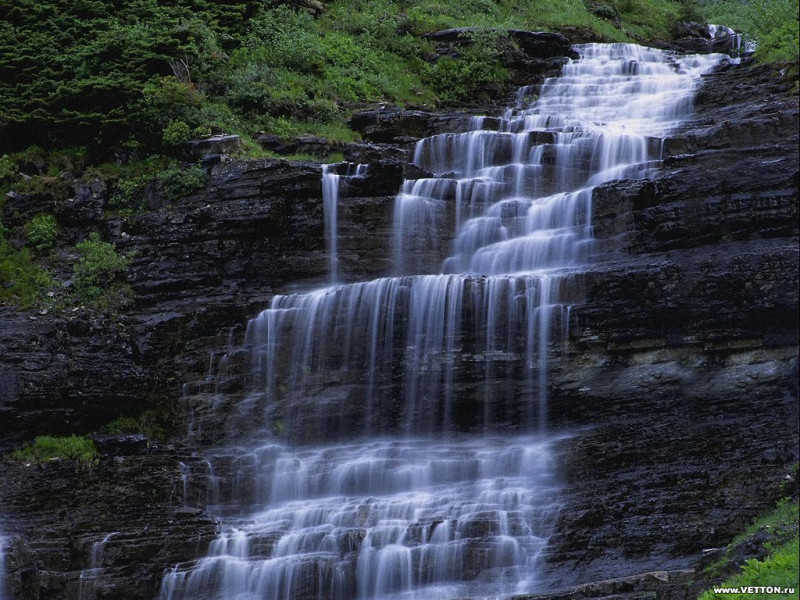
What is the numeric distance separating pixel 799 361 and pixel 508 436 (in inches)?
192

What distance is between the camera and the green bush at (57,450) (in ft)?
55.4

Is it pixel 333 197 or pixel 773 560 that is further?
pixel 333 197

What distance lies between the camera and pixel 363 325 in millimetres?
17469

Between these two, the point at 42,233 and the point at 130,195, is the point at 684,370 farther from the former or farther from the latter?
the point at 42,233

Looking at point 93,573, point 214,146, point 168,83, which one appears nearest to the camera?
point 93,573

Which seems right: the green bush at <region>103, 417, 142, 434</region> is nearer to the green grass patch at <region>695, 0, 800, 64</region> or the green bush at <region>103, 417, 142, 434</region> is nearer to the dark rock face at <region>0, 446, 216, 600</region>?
the dark rock face at <region>0, 446, 216, 600</region>

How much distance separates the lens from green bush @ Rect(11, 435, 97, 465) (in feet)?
55.4

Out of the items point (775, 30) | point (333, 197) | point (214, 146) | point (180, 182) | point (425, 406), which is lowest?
point (425, 406)

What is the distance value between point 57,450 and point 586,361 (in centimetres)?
972

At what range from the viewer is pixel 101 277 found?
20.1 m

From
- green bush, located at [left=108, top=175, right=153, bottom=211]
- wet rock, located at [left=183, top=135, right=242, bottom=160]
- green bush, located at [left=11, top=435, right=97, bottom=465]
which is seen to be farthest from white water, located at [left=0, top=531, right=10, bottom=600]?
wet rock, located at [left=183, top=135, right=242, bottom=160]

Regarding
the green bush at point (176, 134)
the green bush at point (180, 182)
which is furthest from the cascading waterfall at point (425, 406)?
the green bush at point (176, 134)

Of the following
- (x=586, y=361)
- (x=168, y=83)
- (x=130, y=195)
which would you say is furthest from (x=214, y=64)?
(x=586, y=361)

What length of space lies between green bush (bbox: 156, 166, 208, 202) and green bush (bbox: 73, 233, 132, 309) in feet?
5.88
